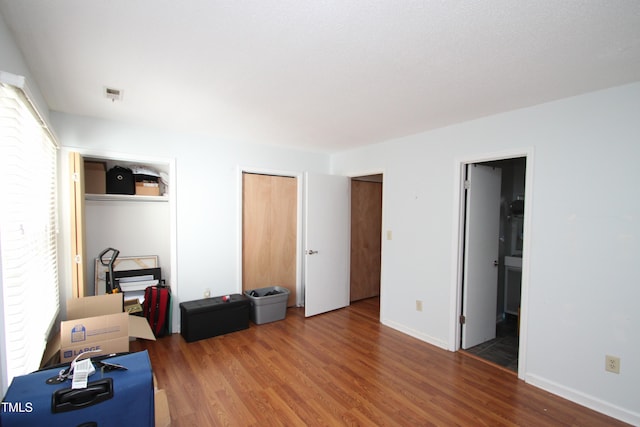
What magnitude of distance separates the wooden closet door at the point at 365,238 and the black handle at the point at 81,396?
375 cm

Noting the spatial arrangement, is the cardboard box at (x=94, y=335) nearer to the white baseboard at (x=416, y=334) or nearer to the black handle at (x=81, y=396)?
the black handle at (x=81, y=396)

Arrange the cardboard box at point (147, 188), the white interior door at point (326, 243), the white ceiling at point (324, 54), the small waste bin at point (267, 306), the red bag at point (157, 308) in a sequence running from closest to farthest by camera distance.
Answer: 1. the white ceiling at point (324, 54)
2. the red bag at point (157, 308)
3. the cardboard box at point (147, 188)
4. the small waste bin at point (267, 306)
5. the white interior door at point (326, 243)

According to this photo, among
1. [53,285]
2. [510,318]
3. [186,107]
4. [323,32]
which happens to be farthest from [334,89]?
[510,318]

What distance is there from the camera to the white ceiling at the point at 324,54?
1.31 metres

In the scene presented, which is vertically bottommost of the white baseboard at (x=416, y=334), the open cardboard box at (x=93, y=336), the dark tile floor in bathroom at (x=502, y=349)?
the dark tile floor in bathroom at (x=502, y=349)

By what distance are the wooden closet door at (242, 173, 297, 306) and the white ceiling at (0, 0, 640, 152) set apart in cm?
145

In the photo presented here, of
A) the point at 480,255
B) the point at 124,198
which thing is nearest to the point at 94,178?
the point at 124,198

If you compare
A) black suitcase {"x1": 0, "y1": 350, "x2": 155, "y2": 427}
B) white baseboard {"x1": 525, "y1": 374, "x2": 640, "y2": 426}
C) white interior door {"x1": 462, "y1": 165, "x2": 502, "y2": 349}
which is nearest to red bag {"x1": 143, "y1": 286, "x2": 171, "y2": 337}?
black suitcase {"x1": 0, "y1": 350, "x2": 155, "y2": 427}

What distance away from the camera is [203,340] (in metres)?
3.24

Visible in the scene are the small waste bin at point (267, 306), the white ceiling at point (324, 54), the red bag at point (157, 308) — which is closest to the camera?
the white ceiling at point (324, 54)

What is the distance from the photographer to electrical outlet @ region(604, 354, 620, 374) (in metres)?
2.06

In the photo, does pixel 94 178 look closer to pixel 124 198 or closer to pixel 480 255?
pixel 124 198

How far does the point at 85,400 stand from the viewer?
4.04 ft

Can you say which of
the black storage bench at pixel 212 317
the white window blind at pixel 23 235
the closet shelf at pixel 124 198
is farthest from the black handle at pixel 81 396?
the closet shelf at pixel 124 198
